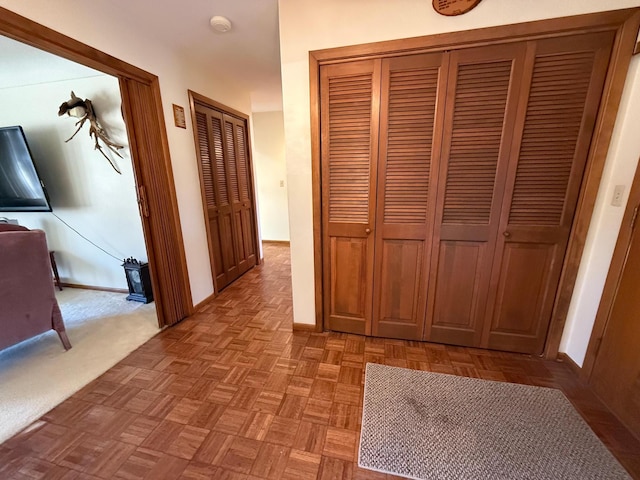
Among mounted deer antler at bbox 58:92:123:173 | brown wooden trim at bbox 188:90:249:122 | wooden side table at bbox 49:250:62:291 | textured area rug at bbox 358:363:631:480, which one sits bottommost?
textured area rug at bbox 358:363:631:480

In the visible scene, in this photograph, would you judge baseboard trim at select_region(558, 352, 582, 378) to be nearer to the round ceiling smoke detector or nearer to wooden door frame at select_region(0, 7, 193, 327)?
wooden door frame at select_region(0, 7, 193, 327)

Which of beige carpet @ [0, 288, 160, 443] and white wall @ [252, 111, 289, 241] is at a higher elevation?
white wall @ [252, 111, 289, 241]

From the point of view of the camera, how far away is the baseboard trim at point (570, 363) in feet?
5.52

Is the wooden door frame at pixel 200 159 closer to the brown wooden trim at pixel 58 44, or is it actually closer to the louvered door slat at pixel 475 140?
the brown wooden trim at pixel 58 44

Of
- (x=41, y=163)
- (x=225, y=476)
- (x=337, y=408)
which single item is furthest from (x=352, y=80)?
(x=41, y=163)

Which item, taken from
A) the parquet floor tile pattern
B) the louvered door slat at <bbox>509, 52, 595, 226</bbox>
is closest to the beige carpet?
the parquet floor tile pattern

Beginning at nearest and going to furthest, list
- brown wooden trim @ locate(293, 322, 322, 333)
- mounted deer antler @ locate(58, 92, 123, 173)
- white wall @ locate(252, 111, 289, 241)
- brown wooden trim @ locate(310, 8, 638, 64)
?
brown wooden trim @ locate(310, 8, 638, 64) < brown wooden trim @ locate(293, 322, 322, 333) < mounted deer antler @ locate(58, 92, 123, 173) < white wall @ locate(252, 111, 289, 241)

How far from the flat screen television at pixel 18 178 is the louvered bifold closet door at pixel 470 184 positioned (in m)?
3.82

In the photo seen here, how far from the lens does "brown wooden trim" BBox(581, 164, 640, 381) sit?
4.61ft

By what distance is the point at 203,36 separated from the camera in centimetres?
204

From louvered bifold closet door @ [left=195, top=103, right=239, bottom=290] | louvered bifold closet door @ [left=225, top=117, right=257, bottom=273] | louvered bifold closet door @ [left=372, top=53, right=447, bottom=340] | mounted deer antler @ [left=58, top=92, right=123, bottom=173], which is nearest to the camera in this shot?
louvered bifold closet door @ [left=372, top=53, right=447, bottom=340]

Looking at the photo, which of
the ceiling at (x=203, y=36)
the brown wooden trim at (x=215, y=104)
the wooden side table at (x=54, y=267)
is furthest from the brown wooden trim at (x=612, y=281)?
the wooden side table at (x=54, y=267)

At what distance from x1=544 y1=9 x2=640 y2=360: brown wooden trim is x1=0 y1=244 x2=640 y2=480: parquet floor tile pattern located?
353 millimetres

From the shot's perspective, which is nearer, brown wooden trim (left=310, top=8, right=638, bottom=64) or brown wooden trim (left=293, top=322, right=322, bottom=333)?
brown wooden trim (left=310, top=8, right=638, bottom=64)
